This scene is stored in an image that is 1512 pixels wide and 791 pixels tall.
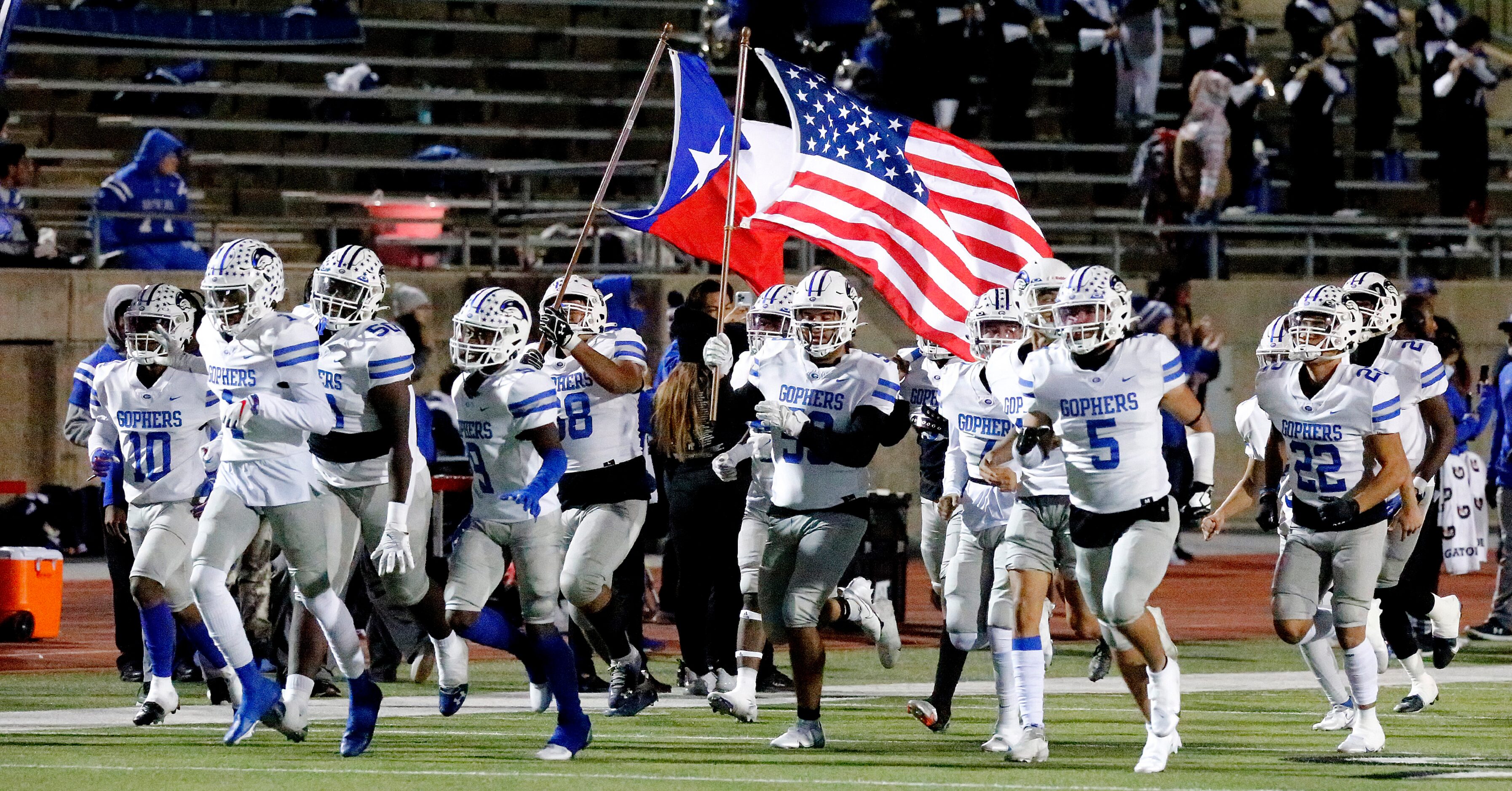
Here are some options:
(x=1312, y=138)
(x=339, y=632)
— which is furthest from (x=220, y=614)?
(x=1312, y=138)

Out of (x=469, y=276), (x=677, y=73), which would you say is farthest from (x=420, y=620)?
(x=469, y=276)

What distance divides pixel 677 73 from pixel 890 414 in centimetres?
334

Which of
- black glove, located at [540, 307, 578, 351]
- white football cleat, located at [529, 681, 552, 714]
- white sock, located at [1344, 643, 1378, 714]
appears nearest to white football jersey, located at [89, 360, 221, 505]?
black glove, located at [540, 307, 578, 351]

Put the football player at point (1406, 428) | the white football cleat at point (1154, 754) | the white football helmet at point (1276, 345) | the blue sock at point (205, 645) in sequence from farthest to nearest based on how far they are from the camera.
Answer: the football player at point (1406, 428)
the blue sock at point (205, 645)
the white football helmet at point (1276, 345)
the white football cleat at point (1154, 754)

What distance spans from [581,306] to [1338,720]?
3619 millimetres

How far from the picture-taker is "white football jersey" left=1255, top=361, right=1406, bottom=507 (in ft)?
32.3

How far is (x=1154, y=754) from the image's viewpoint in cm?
888

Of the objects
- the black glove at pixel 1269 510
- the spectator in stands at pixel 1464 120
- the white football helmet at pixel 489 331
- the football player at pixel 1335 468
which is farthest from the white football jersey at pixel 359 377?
the spectator in stands at pixel 1464 120

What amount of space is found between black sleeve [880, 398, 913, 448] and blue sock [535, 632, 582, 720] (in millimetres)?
1445

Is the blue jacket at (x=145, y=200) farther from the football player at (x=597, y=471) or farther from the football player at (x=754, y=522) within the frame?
the football player at (x=754, y=522)

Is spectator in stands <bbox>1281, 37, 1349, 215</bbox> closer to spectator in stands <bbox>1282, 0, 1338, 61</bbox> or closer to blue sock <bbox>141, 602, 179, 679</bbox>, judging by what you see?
spectator in stands <bbox>1282, 0, 1338, 61</bbox>

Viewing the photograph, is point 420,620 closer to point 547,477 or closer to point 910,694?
point 547,477

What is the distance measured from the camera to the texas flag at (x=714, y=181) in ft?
40.6

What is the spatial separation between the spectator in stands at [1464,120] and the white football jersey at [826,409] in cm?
1526
